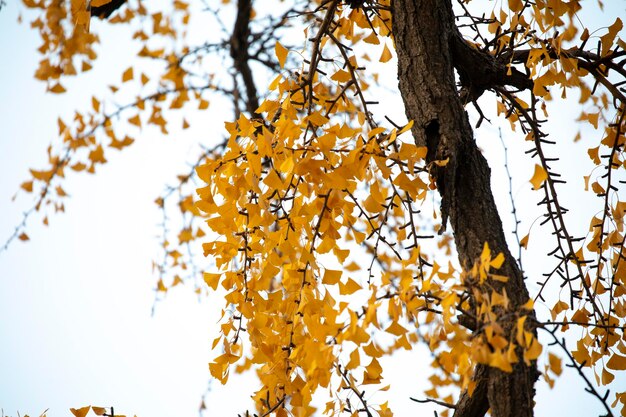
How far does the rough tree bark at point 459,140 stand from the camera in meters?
0.75

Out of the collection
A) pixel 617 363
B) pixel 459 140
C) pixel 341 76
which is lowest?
pixel 617 363

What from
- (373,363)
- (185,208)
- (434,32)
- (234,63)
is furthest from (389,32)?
(185,208)

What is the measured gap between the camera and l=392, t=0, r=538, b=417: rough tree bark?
29.5 inches

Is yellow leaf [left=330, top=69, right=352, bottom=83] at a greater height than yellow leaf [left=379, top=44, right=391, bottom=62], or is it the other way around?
yellow leaf [left=379, top=44, right=391, bottom=62]

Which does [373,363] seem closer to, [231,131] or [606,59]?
[231,131]

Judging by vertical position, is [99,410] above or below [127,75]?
below

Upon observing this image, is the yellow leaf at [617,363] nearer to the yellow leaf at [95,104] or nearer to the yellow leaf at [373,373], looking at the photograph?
the yellow leaf at [373,373]

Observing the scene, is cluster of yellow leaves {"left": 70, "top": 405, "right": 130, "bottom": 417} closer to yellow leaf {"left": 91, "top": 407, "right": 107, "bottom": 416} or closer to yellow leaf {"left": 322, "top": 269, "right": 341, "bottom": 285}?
yellow leaf {"left": 91, "top": 407, "right": 107, "bottom": 416}

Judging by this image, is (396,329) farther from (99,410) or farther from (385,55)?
(385,55)

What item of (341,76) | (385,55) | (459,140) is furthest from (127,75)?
(459,140)

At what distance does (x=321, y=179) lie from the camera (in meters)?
0.71

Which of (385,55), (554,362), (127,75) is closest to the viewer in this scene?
(554,362)

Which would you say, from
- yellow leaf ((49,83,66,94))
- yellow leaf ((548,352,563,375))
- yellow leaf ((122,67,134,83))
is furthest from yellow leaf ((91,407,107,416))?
yellow leaf ((122,67,134,83))

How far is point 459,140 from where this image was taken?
864 millimetres
